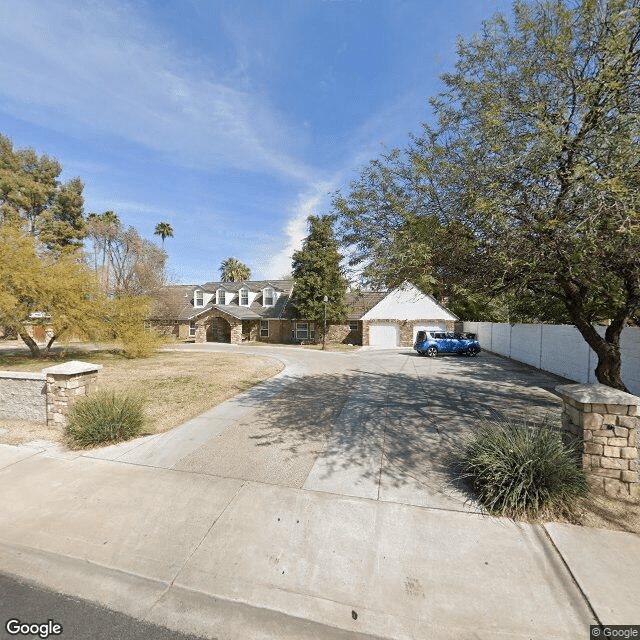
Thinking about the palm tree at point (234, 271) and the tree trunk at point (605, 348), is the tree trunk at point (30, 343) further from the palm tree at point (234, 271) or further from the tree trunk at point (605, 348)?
the palm tree at point (234, 271)

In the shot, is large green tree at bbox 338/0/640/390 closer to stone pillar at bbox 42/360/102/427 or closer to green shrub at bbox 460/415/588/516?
green shrub at bbox 460/415/588/516

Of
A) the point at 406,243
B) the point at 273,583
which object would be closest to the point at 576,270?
the point at 406,243

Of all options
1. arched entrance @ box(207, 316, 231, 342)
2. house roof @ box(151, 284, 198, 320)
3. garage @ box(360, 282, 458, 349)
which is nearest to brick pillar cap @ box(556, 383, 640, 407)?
garage @ box(360, 282, 458, 349)

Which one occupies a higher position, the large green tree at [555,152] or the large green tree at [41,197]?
the large green tree at [41,197]

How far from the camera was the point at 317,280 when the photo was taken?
26375mm

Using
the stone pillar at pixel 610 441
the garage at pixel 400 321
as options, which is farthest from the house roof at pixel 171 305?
the stone pillar at pixel 610 441

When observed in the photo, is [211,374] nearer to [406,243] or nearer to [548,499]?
[406,243]

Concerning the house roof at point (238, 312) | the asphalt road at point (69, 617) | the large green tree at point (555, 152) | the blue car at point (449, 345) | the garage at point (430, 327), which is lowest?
the asphalt road at point (69, 617)

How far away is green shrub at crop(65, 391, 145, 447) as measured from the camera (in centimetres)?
558

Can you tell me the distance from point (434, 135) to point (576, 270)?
3515mm

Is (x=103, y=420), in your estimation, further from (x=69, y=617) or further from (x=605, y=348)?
(x=605, y=348)

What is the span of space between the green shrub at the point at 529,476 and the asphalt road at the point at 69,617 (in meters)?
3.51

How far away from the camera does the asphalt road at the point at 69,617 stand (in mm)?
2393

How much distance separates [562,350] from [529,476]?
11.1 m
